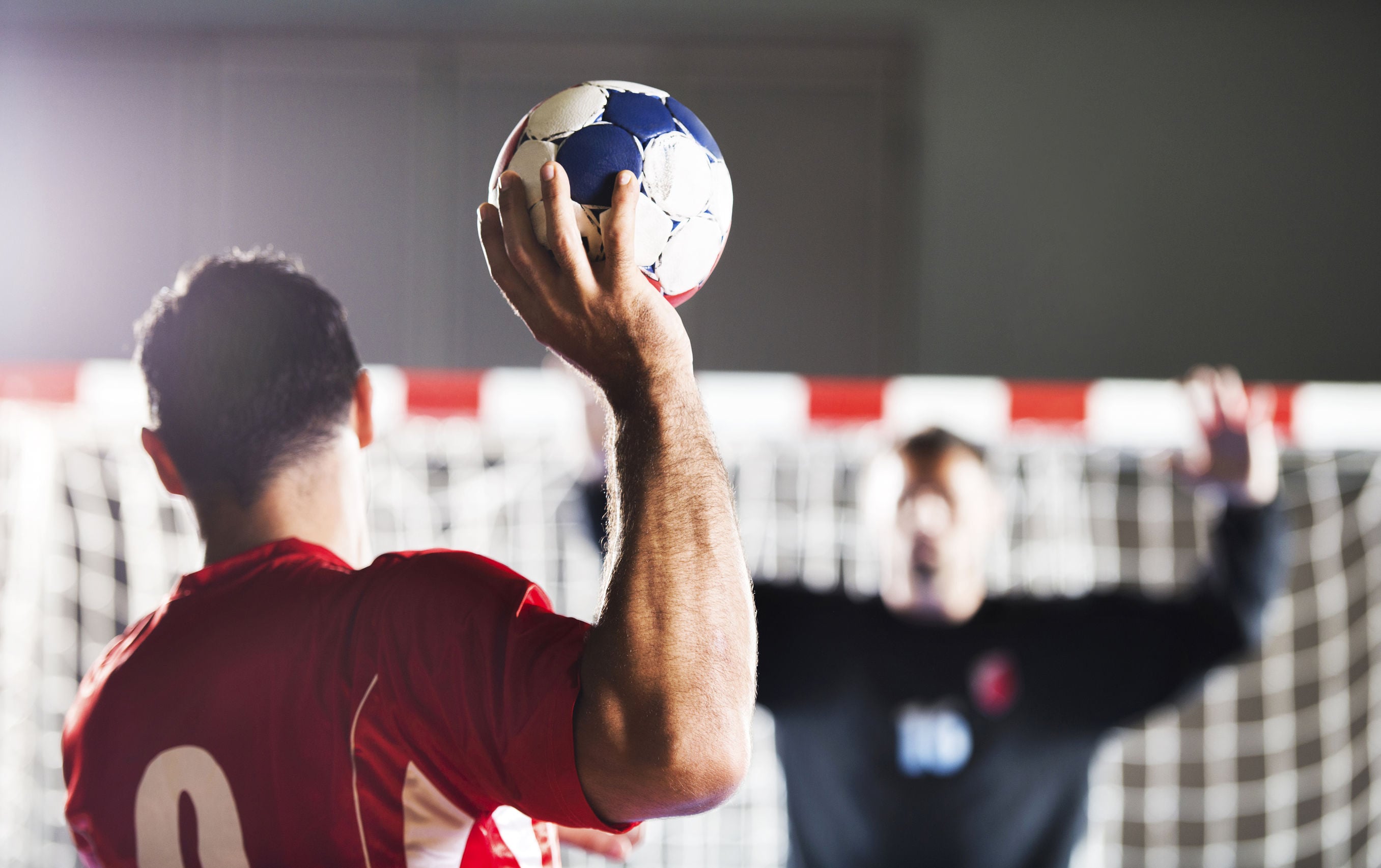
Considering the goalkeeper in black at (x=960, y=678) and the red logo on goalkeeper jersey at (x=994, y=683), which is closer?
the goalkeeper in black at (x=960, y=678)

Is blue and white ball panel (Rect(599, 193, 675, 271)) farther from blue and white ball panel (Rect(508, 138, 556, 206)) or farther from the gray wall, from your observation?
the gray wall

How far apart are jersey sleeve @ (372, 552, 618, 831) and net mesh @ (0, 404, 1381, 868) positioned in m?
2.18

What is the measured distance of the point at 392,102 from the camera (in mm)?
6691

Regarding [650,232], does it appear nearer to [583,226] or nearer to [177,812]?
[583,226]

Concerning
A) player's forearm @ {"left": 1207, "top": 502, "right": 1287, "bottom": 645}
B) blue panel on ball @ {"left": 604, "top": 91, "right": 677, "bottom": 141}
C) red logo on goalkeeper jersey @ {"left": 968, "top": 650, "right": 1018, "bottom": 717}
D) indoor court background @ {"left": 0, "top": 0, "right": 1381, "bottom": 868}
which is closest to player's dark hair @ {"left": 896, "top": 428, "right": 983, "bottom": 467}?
red logo on goalkeeper jersey @ {"left": 968, "top": 650, "right": 1018, "bottom": 717}

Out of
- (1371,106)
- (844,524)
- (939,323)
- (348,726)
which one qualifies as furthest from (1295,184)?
(348,726)

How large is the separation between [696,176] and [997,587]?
11.6ft

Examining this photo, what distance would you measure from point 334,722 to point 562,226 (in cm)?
52

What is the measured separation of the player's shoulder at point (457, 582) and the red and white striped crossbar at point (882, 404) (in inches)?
69.7

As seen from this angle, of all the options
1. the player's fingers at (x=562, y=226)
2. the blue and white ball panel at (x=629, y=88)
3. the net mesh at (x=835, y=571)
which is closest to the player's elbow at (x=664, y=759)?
the player's fingers at (x=562, y=226)

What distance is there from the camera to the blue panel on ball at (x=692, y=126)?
1.18 meters

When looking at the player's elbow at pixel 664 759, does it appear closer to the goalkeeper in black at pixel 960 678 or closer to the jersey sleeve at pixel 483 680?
the jersey sleeve at pixel 483 680

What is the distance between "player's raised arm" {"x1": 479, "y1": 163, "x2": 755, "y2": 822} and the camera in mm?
822

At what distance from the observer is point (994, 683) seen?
2.57m
